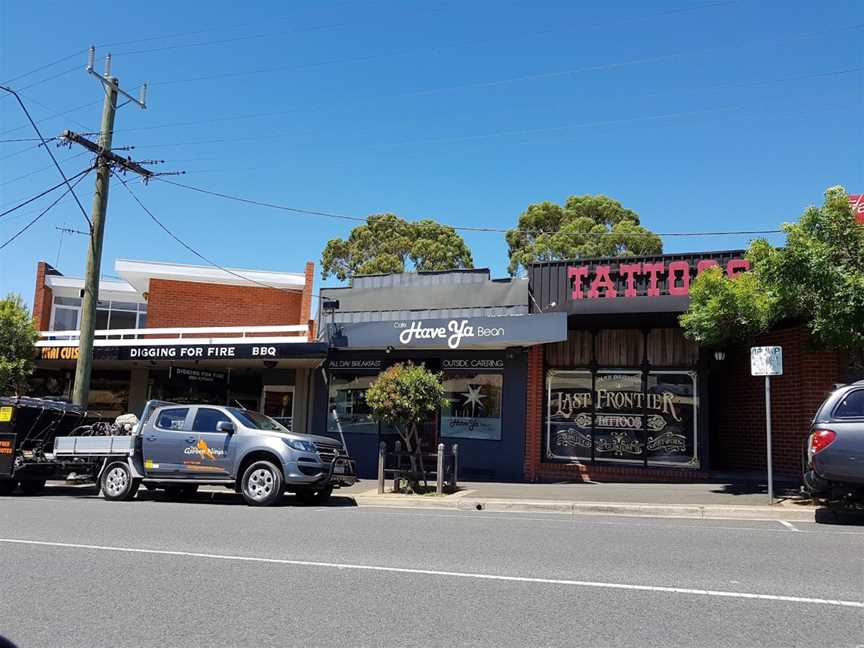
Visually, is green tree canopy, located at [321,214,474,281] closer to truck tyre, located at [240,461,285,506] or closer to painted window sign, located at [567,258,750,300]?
painted window sign, located at [567,258,750,300]

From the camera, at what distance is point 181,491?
14.2m

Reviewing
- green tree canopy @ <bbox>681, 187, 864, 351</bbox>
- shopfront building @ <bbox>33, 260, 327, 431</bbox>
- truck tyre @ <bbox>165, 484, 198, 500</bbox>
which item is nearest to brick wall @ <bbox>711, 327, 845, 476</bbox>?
green tree canopy @ <bbox>681, 187, 864, 351</bbox>

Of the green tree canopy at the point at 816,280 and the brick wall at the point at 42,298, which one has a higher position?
the brick wall at the point at 42,298

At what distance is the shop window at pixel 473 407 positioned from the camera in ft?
56.1

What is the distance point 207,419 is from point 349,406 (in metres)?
5.92

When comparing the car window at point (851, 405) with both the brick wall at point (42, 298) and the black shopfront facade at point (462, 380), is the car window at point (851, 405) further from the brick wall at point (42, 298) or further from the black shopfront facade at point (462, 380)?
the brick wall at point (42, 298)

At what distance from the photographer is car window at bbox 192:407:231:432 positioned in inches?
507

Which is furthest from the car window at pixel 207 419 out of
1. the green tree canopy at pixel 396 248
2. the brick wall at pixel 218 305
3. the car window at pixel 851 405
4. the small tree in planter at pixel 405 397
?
the green tree canopy at pixel 396 248

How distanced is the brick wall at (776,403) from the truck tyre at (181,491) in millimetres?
11495

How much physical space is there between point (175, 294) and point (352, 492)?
13806mm

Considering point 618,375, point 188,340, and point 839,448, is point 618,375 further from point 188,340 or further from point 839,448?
point 188,340

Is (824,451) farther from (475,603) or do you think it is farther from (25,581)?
(25,581)

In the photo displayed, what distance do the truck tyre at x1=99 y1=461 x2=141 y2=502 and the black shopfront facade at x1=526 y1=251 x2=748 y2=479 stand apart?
8.28 m

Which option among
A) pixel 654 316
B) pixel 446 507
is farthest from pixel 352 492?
pixel 654 316
